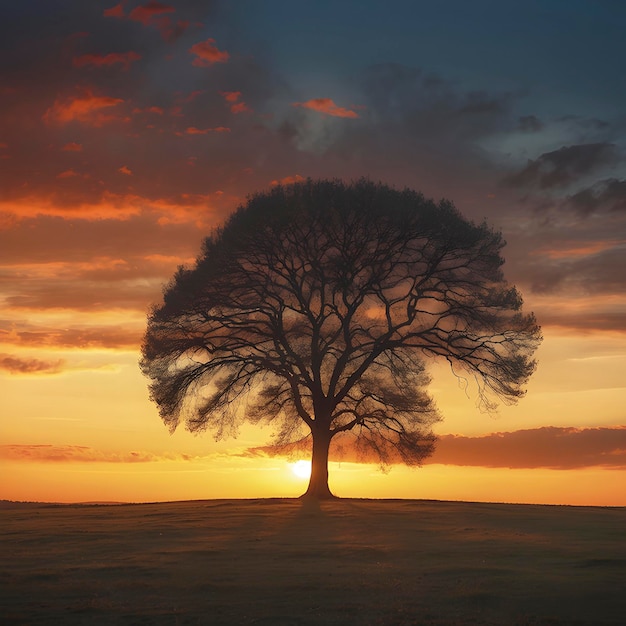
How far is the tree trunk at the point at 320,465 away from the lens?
148 ft

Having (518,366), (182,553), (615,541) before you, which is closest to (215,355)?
(518,366)

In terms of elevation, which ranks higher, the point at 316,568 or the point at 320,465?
the point at 320,465

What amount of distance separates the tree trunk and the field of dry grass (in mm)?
4380

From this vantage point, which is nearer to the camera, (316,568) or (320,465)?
(316,568)

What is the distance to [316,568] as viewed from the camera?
24.6 meters

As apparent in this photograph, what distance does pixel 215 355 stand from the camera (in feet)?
152

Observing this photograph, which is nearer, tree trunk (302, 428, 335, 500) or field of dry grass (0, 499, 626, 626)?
field of dry grass (0, 499, 626, 626)

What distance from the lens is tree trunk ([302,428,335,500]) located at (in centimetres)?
4503

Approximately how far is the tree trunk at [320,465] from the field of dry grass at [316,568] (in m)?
4.38

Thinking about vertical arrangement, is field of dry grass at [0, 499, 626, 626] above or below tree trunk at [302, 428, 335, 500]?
below

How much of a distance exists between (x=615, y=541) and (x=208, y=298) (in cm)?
2368

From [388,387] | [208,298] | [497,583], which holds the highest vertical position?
[208,298]

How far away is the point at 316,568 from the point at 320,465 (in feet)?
67.4

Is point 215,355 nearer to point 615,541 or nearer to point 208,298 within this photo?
point 208,298
